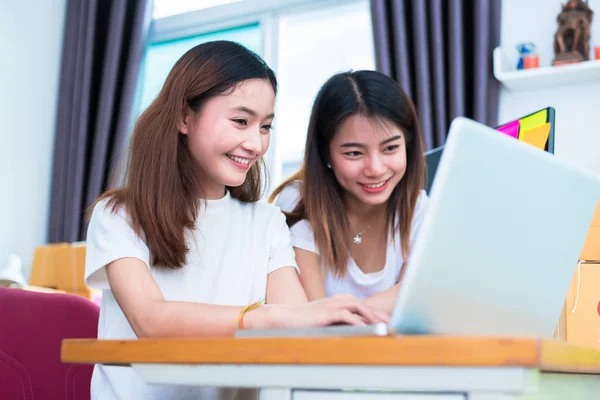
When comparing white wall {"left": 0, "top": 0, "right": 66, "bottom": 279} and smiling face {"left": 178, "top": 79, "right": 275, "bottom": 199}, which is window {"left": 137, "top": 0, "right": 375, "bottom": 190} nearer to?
white wall {"left": 0, "top": 0, "right": 66, "bottom": 279}

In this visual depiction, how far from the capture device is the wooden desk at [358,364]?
0.56m

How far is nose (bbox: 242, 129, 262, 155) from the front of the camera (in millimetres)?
1355

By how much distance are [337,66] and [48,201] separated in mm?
1876

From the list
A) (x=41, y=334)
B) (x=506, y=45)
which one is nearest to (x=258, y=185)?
(x=41, y=334)

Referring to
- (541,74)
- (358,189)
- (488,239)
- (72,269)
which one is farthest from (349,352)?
(72,269)

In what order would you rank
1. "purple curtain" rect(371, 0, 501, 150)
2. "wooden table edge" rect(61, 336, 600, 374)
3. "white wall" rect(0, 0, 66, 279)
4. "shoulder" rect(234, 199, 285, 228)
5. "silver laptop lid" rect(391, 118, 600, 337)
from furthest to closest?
"white wall" rect(0, 0, 66, 279) → "purple curtain" rect(371, 0, 501, 150) → "shoulder" rect(234, 199, 285, 228) → "silver laptop lid" rect(391, 118, 600, 337) → "wooden table edge" rect(61, 336, 600, 374)

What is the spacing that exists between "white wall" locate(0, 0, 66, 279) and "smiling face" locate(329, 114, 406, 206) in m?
2.74

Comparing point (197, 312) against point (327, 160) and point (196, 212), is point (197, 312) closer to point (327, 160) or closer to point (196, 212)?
point (196, 212)

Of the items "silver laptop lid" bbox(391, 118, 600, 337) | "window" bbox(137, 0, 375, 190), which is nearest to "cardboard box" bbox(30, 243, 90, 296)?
"window" bbox(137, 0, 375, 190)

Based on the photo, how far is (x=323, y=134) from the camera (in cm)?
168

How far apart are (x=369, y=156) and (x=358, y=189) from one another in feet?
0.32

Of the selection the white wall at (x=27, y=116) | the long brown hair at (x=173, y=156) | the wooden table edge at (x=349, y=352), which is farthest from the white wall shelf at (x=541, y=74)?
the white wall at (x=27, y=116)

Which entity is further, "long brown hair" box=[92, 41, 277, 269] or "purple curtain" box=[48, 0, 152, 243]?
"purple curtain" box=[48, 0, 152, 243]

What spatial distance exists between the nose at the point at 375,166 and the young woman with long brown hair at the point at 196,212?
0.23 meters
